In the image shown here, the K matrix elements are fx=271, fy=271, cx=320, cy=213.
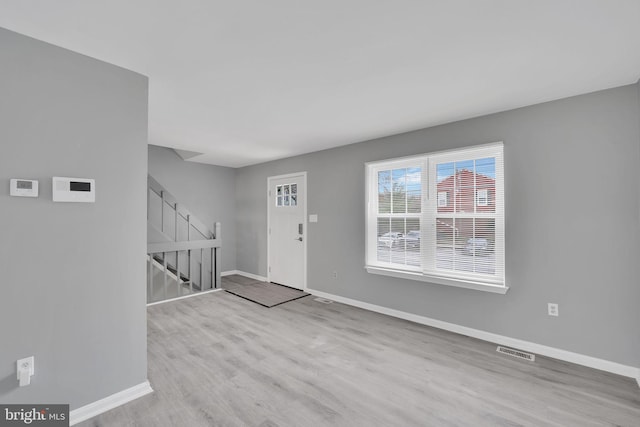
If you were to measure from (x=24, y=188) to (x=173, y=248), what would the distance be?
2.85m

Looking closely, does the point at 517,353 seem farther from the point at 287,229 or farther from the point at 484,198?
the point at 287,229

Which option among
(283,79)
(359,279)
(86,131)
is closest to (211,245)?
(359,279)

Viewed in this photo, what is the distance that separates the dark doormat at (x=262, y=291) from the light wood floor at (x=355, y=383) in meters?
1.01

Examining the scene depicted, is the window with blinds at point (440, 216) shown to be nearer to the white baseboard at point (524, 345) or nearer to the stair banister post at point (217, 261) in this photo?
the white baseboard at point (524, 345)

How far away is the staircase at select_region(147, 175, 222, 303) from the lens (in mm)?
4344

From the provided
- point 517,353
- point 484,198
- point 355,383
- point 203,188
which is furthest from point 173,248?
point 517,353

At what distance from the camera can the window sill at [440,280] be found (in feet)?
9.41

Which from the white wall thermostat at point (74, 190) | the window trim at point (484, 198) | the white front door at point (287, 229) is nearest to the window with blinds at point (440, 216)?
the window trim at point (484, 198)

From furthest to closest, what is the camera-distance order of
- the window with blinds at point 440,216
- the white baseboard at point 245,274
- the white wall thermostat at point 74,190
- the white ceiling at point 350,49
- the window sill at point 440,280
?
the white baseboard at point 245,274, the window with blinds at point 440,216, the window sill at point 440,280, the white wall thermostat at point 74,190, the white ceiling at point 350,49

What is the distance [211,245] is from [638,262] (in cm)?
535

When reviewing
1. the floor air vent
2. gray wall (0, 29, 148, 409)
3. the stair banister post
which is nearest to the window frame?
the floor air vent

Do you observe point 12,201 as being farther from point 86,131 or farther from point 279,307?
point 279,307

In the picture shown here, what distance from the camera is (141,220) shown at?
7.06 feet

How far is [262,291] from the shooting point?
4.89m
